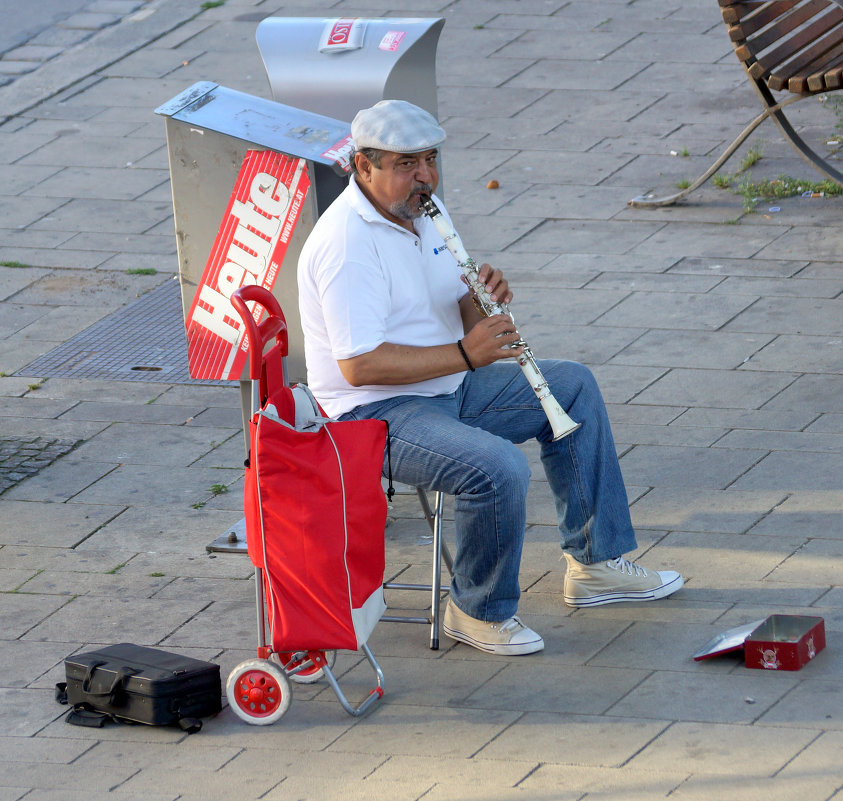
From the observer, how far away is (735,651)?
14.4ft

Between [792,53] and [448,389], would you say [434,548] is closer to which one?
[448,389]

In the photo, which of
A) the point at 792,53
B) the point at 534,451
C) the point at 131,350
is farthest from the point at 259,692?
the point at 792,53

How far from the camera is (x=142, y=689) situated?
13.7 feet

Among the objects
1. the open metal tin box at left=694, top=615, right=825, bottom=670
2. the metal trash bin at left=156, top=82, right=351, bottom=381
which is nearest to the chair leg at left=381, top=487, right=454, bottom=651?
the open metal tin box at left=694, top=615, right=825, bottom=670

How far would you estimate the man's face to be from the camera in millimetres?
4465

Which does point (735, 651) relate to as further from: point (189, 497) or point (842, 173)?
point (842, 173)

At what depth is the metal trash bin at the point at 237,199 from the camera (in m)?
4.96

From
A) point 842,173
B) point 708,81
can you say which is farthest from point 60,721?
point 708,81

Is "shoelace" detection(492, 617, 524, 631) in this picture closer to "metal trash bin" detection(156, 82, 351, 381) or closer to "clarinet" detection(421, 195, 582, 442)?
"clarinet" detection(421, 195, 582, 442)

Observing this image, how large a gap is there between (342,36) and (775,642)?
2592 mm

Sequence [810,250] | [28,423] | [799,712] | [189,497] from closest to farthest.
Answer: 1. [799,712]
2. [189,497]
3. [28,423]
4. [810,250]

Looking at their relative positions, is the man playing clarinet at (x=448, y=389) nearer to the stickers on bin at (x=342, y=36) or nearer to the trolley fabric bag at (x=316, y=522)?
the trolley fabric bag at (x=316, y=522)

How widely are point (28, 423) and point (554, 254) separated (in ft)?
9.05

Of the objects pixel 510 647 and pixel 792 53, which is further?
pixel 792 53
